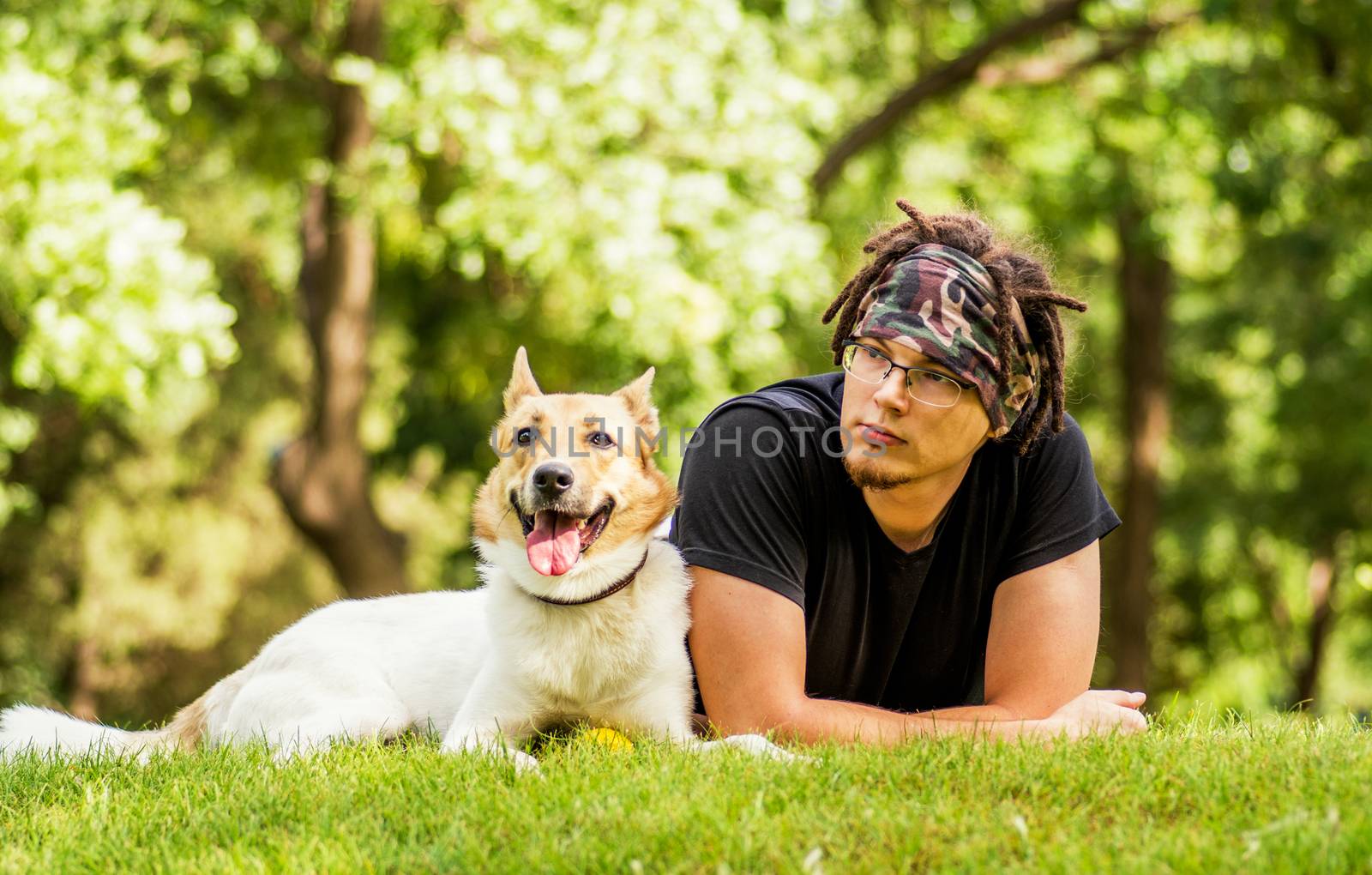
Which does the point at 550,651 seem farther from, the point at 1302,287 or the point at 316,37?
the point at 1302,287

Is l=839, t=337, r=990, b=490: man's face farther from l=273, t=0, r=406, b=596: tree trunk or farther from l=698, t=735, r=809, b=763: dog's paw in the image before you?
l=273, t=0, r=406, b=596: tree trunk

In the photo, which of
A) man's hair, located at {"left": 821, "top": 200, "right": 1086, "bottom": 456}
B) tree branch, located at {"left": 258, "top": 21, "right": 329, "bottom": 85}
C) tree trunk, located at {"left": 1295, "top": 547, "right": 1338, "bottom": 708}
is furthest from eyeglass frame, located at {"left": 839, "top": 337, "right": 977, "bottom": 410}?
tree trunk, located at {"left": 1295, "top": 547, "right": 1338, "bottom": 708}

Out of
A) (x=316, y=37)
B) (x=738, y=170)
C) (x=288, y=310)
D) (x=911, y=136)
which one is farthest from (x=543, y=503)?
(x=288, y=310)

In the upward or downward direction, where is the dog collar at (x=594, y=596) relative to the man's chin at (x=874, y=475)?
downward

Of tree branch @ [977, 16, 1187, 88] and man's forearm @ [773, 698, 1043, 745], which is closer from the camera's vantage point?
man's forearm @ [773, 698, 1043, 745]

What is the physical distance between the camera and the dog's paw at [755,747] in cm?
372

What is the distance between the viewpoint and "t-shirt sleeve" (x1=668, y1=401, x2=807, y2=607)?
429 cm

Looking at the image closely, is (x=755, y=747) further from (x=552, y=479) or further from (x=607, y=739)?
(x=552, y=479)

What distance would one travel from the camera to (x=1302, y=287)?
1689 centimetres

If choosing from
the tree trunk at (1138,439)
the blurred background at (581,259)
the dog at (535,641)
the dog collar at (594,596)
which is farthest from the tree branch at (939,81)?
the dog collar at (594,596)

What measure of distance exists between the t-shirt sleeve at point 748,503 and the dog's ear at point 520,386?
61 centimetres

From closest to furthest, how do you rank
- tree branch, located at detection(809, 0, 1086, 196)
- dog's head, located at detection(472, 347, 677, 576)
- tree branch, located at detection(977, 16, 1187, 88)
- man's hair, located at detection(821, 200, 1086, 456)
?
dog's head, located at detection(472, 347, 677, 576) < man's hair, located at detection(821, 200, 1086, 456) < tree branch, located at detection(809, 0, 1086, 196) < tree branch, located at detection(977, 16, 1187, 88)

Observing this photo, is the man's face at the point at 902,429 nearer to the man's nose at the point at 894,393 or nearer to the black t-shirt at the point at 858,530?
the man's nose at the point at 894,393

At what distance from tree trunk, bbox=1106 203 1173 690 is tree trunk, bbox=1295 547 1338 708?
4690mm
